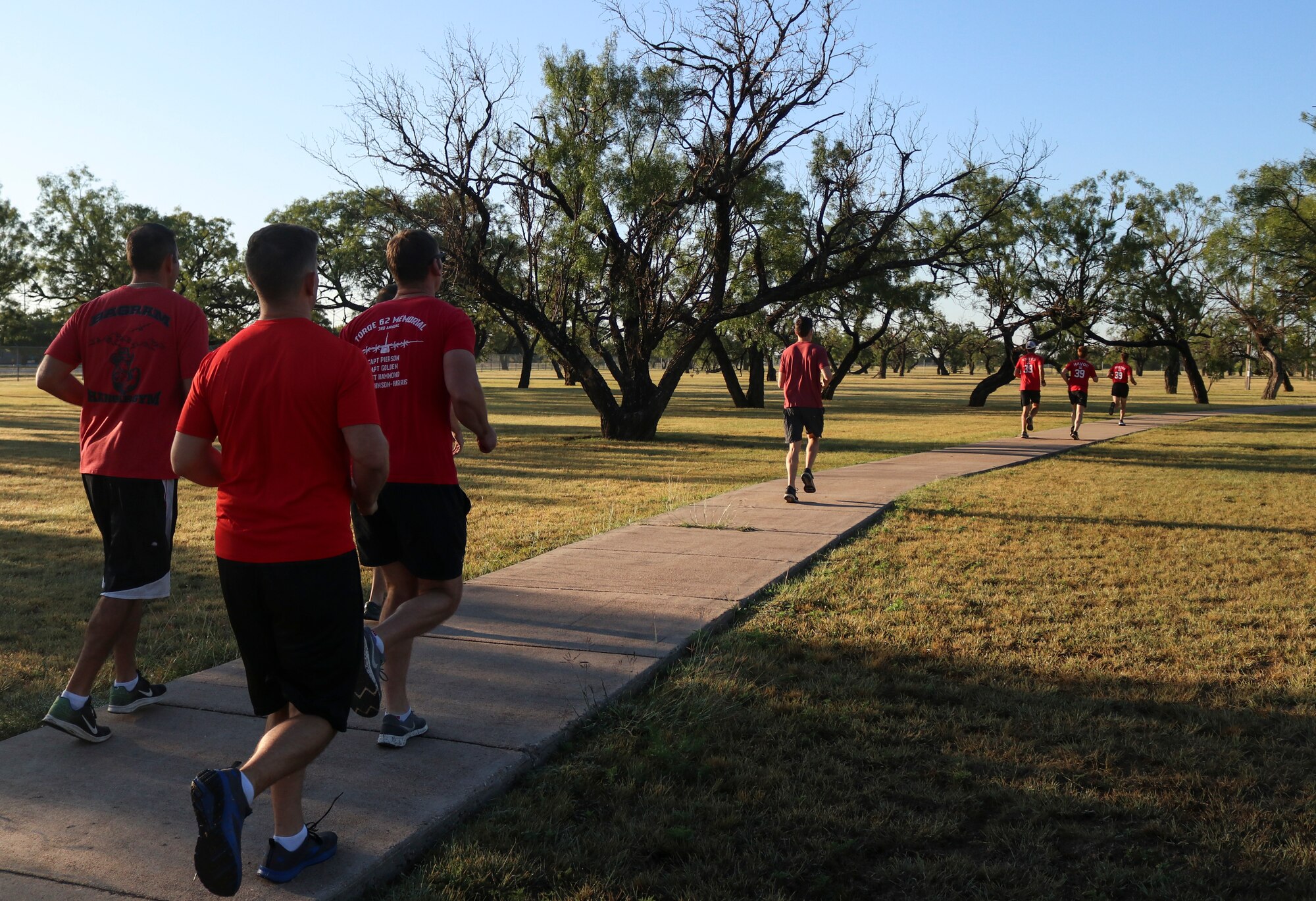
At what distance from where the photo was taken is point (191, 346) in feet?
13.3

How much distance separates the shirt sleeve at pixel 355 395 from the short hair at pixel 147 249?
5.82 ft

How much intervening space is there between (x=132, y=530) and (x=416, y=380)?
1.29 metres

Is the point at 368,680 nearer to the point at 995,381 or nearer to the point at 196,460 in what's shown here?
the point at 196,460

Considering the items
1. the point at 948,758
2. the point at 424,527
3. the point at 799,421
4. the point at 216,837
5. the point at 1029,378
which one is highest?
the point at 1029,378

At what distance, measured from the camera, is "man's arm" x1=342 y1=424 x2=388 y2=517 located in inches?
110

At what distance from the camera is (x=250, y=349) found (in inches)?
A: 110

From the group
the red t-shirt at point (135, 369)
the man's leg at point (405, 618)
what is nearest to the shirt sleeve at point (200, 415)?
the man's leg at point (405, 618)

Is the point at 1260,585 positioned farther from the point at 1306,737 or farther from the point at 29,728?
the point at 29,728

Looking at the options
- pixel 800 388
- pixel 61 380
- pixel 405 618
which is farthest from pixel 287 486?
pixel 800 388

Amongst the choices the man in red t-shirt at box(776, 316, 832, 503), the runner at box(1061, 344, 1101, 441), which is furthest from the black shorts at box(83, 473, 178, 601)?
the runner at box(1061, 344, 1101, 441)

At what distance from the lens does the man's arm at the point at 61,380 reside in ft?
13.3

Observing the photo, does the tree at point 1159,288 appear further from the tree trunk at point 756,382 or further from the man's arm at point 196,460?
the man's arm at point 196,460

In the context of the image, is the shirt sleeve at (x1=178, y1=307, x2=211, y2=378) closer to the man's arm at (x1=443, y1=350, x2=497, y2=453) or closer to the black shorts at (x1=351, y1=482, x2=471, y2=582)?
the black shorts at (x1=351, y1=482, x2=471, y2=582)

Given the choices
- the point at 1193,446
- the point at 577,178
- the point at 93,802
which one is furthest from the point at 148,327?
the point at 1193,446
